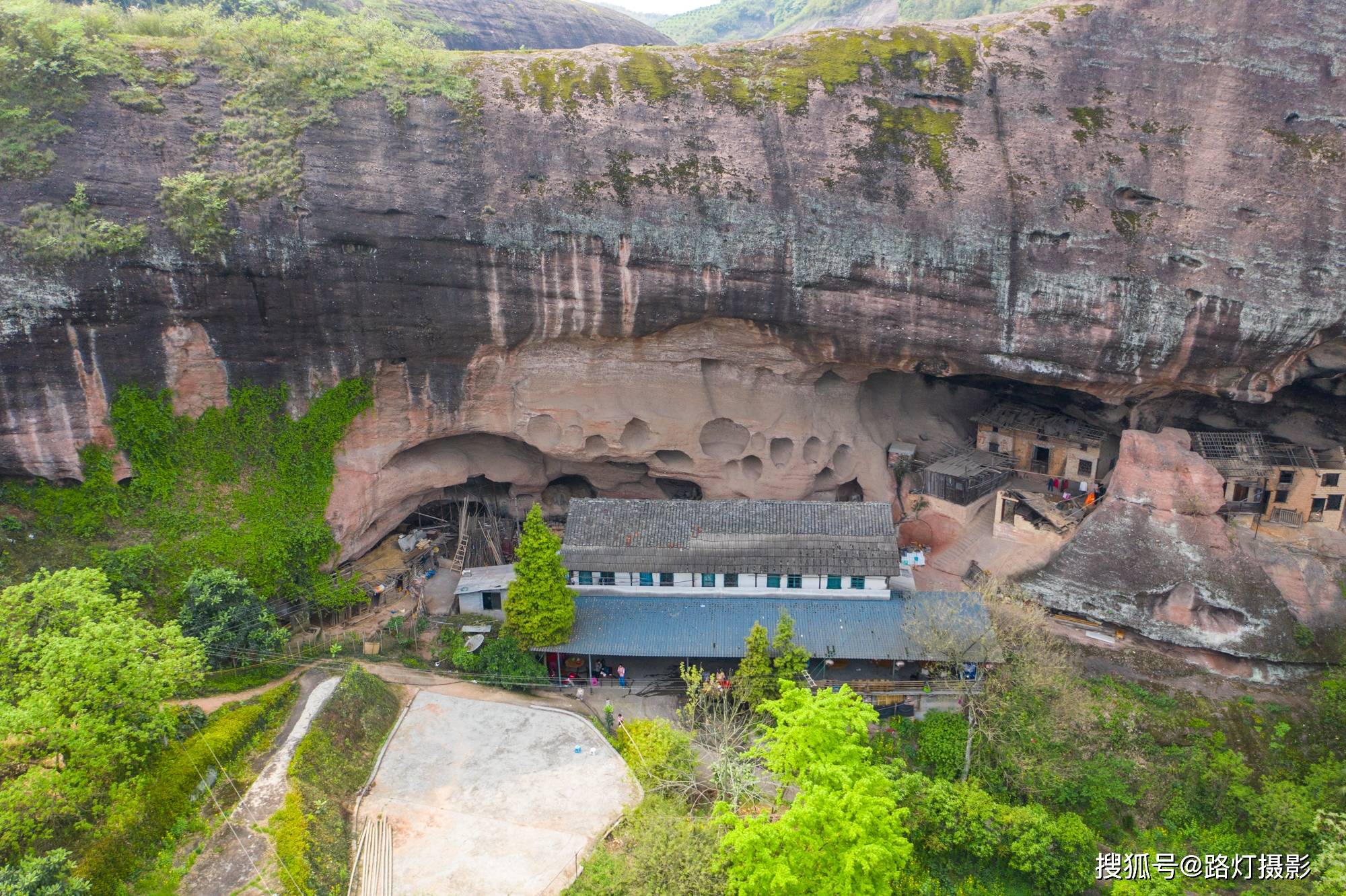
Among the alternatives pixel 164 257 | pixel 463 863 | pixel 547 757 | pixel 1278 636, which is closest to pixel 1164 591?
pixel 1278 636

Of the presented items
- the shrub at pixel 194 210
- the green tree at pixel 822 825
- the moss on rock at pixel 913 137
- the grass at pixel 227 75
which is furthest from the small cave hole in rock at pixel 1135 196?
the shrub at pixel 194 210

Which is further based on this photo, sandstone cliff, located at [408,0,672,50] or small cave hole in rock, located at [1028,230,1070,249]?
sandstone cliff, located at [408,0,672,50]

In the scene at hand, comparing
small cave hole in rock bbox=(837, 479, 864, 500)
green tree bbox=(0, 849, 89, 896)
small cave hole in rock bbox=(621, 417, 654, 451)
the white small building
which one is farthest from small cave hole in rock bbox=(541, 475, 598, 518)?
green tree bbox=(0, 849, 89, 896)

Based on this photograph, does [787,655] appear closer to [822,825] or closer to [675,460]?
[822,825]

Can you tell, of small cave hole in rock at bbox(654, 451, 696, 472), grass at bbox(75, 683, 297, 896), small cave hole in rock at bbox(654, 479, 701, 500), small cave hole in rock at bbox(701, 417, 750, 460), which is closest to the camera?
grass at bbox(75, 683, 297, 896)

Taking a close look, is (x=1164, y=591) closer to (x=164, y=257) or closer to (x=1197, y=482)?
(x=1197, y=482)

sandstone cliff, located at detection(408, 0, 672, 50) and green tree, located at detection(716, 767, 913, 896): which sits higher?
sandstone cliff, located at detection(408, 0, 672, 50)

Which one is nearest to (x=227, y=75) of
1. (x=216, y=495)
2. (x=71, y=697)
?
(x=216, y=495)

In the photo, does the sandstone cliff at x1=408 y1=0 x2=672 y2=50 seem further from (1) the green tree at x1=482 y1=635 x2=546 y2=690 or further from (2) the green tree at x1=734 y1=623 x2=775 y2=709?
(2) the green tree at x1=734 y1=623 x2=775 y2=709
